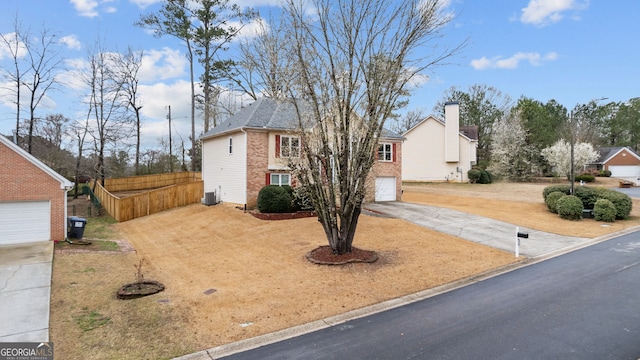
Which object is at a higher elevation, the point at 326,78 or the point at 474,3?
the point at 474,3

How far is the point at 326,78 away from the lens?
10.8m

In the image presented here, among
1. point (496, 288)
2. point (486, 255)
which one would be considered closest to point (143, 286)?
point (496, 288)

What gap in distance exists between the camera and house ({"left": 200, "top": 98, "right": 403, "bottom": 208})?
2050 cm

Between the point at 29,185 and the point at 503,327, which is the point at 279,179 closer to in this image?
the point at 29,185

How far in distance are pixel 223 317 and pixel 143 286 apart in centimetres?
323

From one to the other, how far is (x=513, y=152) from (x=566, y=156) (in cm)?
536

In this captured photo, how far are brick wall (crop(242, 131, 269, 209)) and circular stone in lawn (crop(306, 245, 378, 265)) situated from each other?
31.0ft

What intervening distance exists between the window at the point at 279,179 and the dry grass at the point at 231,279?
407 centimetres

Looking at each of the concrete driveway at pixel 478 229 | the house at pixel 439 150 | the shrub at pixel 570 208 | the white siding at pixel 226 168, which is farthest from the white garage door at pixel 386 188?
the house at pixel 439 150

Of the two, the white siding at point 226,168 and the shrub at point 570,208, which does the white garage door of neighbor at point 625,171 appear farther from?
the white siding at point 226,168

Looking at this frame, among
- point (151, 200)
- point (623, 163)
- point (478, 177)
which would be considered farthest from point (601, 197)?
point (623, 163)

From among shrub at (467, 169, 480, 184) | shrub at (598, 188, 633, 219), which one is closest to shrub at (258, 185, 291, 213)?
shrub at (598, 188, 633, 219)

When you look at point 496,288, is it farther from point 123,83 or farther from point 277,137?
point 123,83

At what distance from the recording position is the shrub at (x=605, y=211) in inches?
695
